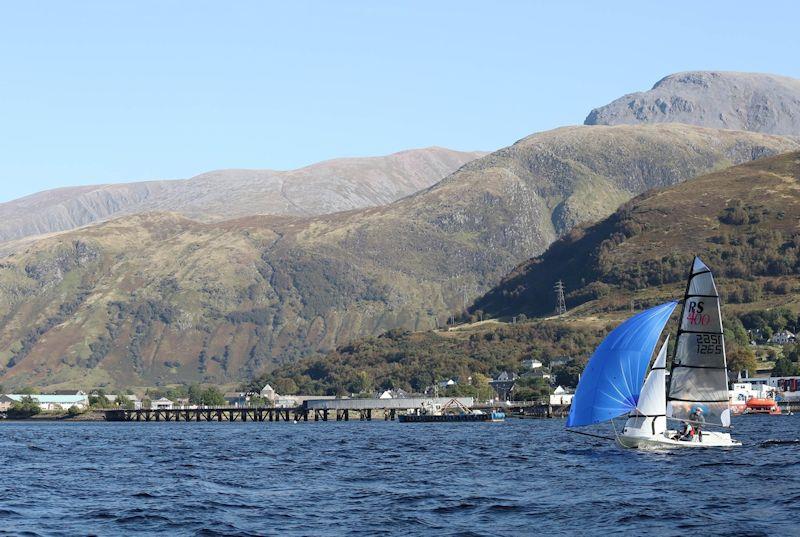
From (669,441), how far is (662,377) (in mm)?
5066

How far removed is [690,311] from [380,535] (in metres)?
45.9

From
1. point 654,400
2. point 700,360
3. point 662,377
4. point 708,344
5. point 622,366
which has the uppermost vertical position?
point 708,344

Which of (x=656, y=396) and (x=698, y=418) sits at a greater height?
(x=656, y=396)

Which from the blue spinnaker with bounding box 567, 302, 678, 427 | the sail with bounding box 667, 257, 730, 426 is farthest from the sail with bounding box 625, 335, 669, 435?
the sail with bounding box 667, 257, 730, 426

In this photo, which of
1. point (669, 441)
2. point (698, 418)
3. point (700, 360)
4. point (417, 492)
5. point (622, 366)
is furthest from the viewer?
point (698, 418)

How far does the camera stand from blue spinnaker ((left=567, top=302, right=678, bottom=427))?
94.5 m

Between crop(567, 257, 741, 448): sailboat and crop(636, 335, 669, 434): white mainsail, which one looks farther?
crop(567, 257, 741, 448): sailboat

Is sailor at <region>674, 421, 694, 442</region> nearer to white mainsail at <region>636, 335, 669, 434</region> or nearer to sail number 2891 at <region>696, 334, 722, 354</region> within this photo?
white mainsail at <region>636, 335, 669, 434</region>

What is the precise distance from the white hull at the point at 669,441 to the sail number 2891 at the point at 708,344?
658 cm

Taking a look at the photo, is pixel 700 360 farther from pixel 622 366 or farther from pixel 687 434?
pixel 622 366

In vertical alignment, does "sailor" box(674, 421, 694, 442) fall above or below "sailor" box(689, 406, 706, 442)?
below

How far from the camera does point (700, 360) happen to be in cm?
9600

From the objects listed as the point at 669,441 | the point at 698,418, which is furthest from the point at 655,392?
the point at 698,418

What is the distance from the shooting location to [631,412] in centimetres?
9681
